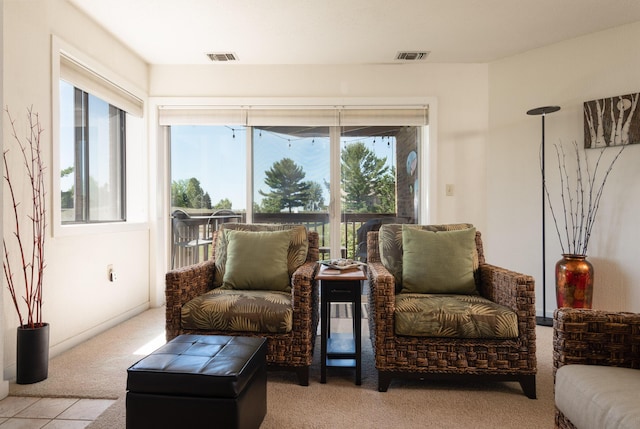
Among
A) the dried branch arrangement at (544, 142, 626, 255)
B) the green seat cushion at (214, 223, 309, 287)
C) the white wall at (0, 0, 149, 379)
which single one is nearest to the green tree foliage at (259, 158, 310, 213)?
the green seat cushion at (214, 223, 309, 287)

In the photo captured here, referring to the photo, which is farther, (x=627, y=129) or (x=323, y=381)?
(x=627, y=129)

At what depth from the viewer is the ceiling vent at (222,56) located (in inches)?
139

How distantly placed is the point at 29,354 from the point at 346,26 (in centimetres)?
311

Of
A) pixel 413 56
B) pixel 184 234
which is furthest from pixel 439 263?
Answer: pixel 184 234

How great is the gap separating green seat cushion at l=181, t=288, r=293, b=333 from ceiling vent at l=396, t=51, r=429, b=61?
268 centimetres

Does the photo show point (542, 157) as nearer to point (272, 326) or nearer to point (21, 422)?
point (272, 326)

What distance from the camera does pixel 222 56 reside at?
A: 3607mm

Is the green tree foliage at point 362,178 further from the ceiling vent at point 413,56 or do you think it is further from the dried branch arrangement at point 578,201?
the dried branch arrangement at point 578,201

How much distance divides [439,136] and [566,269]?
5.42 ft

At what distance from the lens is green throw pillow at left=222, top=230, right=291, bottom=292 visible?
2.44 meters

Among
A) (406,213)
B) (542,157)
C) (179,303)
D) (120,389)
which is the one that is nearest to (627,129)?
(542,157)

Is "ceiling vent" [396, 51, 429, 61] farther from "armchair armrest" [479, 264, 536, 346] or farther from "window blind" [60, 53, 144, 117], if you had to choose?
"window blind" [60, 53, 144, 117]

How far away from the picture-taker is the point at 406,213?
3934 millimetres

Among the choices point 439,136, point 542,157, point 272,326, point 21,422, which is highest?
point 439,136
